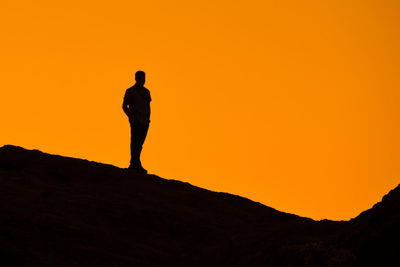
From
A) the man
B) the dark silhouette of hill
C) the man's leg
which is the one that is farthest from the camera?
the man's leg

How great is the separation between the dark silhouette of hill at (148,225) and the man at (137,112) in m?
0.87

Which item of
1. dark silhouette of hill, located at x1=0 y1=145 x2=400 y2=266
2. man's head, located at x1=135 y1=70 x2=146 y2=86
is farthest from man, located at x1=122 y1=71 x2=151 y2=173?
dark silhouette of hill, located at x1=0 y1=145 x2=400 y2=266

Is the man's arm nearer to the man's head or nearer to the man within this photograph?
the man

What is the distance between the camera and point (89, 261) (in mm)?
12836

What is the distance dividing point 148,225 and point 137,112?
194 inches

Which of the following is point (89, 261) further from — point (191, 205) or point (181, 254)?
point (191, 205)

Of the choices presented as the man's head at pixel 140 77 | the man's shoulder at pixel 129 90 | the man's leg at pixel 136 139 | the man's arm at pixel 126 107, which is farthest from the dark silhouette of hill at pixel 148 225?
the man's head at pixel 140 77

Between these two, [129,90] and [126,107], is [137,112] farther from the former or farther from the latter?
[129,90]

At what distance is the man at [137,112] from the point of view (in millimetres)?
19719

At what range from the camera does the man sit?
19719 millimetres

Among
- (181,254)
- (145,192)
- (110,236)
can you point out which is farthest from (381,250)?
(145,192)

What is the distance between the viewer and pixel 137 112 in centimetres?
1972

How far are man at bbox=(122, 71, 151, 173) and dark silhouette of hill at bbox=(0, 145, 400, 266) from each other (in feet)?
2.86

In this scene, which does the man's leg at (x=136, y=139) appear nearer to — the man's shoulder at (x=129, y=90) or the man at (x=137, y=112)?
the man at (x=137, y=112)
